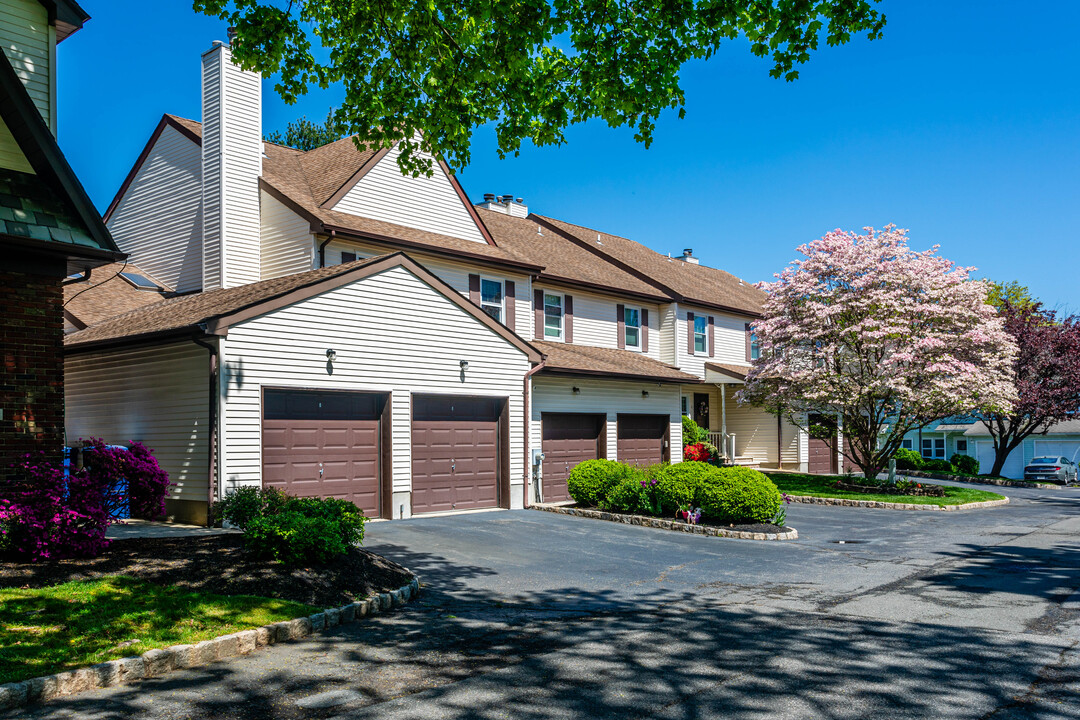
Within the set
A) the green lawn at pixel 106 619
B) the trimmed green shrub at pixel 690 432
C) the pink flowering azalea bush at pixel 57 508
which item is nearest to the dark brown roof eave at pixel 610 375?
the trimmed green shrub at pixel 690 432

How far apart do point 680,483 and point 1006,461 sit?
40824mm

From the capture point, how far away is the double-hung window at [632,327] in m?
29.0

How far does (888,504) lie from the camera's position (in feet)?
75.4

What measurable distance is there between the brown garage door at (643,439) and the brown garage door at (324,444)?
993 cm

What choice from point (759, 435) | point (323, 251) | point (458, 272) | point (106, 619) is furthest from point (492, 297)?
point (106, 619)

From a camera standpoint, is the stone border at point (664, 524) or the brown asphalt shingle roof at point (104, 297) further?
the brown asphalt shingle roof at point (104, 297)

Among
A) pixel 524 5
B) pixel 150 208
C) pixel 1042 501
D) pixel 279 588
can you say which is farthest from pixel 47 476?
pixel 1042 501

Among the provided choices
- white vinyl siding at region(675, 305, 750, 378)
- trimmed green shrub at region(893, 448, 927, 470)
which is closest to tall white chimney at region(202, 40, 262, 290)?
white vinyl siding at region(675, 305, 750, 378)

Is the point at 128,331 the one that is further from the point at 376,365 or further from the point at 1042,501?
the point at 1042,501

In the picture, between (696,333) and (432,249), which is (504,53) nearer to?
(432,249)

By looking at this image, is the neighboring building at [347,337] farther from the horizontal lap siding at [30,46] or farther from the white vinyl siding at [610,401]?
the horizontal lap siding at [30,46]

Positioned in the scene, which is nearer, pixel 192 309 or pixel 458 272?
pixel 192 309

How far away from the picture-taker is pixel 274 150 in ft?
79.9

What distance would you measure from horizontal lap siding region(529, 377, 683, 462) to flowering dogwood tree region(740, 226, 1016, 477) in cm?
352
